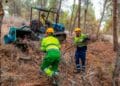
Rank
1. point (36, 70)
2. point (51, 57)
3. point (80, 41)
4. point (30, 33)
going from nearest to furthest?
point (51, 57)
point (36, 70)
point (80, 41)
point (30, 33)

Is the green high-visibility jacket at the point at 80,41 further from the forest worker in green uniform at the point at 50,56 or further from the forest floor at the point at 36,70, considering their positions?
the forest worker in green uniform at the point at 50,56

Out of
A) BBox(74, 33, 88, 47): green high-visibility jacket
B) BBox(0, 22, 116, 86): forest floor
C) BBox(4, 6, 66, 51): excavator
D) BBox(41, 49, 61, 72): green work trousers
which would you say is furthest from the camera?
BBox(4, 6, 66, 51): excavator

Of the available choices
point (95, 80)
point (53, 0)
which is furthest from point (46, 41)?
point (53, 0)

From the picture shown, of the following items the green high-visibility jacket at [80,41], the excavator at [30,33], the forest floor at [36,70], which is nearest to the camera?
the forest floor at [36,70]

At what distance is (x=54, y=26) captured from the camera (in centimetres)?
1605

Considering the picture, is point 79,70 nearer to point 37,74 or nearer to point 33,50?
point 37,74

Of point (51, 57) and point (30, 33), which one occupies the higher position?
point (30, 33)

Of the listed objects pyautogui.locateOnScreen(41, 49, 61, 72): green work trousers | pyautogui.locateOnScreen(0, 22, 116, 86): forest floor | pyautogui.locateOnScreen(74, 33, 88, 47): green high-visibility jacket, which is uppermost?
pyautogui.locateOnScreen(74, 33, 88, 47): green high-visibility jacket

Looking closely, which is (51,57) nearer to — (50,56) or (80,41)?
(50,56)

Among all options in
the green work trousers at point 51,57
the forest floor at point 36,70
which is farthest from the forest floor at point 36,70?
the green work trousers at point 51,57

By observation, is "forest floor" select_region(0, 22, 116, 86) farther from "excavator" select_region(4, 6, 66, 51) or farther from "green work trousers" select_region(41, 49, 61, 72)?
"green work trousers" select_region(41, 49, 61, 72)

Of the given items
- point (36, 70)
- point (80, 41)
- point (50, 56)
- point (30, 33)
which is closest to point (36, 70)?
point (36, 70)

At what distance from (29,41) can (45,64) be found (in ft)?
13.4

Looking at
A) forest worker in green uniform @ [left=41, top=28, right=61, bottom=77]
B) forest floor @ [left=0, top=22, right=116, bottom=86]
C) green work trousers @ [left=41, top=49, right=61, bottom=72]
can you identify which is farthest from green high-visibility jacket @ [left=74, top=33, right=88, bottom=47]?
green work trousers @ [left=41, top=49, right=61, bottom=72]
